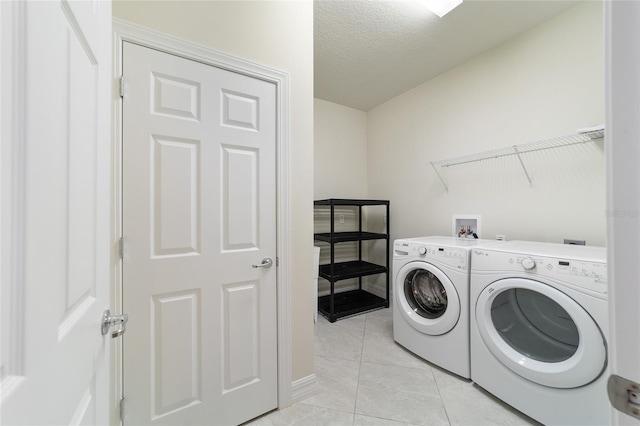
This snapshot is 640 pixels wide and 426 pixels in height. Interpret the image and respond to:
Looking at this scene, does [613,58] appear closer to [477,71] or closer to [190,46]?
[190,46]

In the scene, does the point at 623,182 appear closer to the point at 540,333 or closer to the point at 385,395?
the point at 540,333

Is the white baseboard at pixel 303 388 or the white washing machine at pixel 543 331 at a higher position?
the white washing machine at pixel 543 331

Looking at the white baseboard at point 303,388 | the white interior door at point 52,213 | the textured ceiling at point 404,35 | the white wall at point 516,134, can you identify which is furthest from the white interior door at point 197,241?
Answer: the white wall at point 516,134

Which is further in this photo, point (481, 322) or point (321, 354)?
point (321, 354)

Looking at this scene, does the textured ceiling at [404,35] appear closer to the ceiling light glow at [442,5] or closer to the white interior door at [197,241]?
the ceiling light glow at [442,5]

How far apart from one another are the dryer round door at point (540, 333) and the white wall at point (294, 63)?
3.70 feet

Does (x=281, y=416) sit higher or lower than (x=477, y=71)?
lower

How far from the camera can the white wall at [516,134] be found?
5.68ft

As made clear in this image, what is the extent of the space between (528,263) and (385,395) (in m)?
1.16

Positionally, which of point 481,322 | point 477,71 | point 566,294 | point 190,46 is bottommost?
point 481,322

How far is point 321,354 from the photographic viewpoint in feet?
6.68

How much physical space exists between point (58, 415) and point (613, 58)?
39.9 inches

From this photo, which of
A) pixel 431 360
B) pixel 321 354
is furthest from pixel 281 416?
pixel 431 360

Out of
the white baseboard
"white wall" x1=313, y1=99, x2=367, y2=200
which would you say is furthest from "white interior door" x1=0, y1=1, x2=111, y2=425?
"white wall" x1=313, y1=99, x2=367, y2=200
